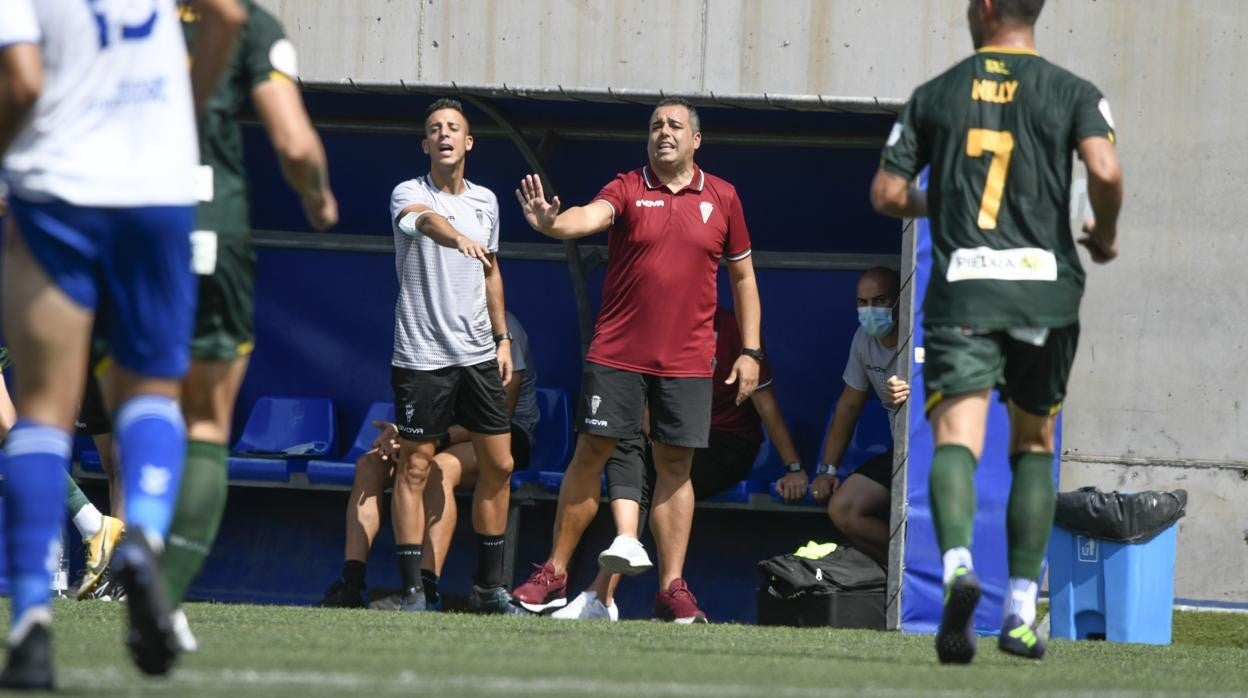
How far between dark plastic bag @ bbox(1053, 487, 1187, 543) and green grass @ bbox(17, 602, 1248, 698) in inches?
26.9

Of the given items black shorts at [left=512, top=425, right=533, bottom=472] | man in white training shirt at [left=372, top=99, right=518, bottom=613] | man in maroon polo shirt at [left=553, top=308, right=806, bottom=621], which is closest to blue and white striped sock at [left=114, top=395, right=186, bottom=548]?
man in white training shirt at [left=372, top=99, right=518, bottom=613]

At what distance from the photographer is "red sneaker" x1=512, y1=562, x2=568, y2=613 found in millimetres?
8562

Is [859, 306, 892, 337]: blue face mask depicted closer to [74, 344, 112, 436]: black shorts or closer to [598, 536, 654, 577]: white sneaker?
[598, 536, 654, 577]: white sneaker

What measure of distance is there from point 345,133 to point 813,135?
2517 mm

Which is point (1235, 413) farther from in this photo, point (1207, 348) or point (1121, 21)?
point (1121, 21)

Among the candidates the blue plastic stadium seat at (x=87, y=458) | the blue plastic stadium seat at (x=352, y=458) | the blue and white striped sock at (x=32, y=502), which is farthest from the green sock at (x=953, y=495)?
the blue plastic stadium seat at (x=87, y=458)

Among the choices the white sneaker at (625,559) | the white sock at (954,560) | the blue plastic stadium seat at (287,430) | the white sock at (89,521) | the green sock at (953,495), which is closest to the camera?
the white sock at (954,560)

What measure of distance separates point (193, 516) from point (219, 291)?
56cm

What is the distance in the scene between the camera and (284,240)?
10250mm

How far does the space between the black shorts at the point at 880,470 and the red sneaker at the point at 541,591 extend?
58.1 inches

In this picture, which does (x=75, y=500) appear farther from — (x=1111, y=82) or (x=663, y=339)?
(x=1111, y=82)

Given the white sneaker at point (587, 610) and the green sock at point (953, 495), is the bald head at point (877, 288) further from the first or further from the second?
the green sock at point (953, 495)

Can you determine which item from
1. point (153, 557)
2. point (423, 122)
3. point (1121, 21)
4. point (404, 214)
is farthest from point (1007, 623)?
point (423, 122)

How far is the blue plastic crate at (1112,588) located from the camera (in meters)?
8.30
